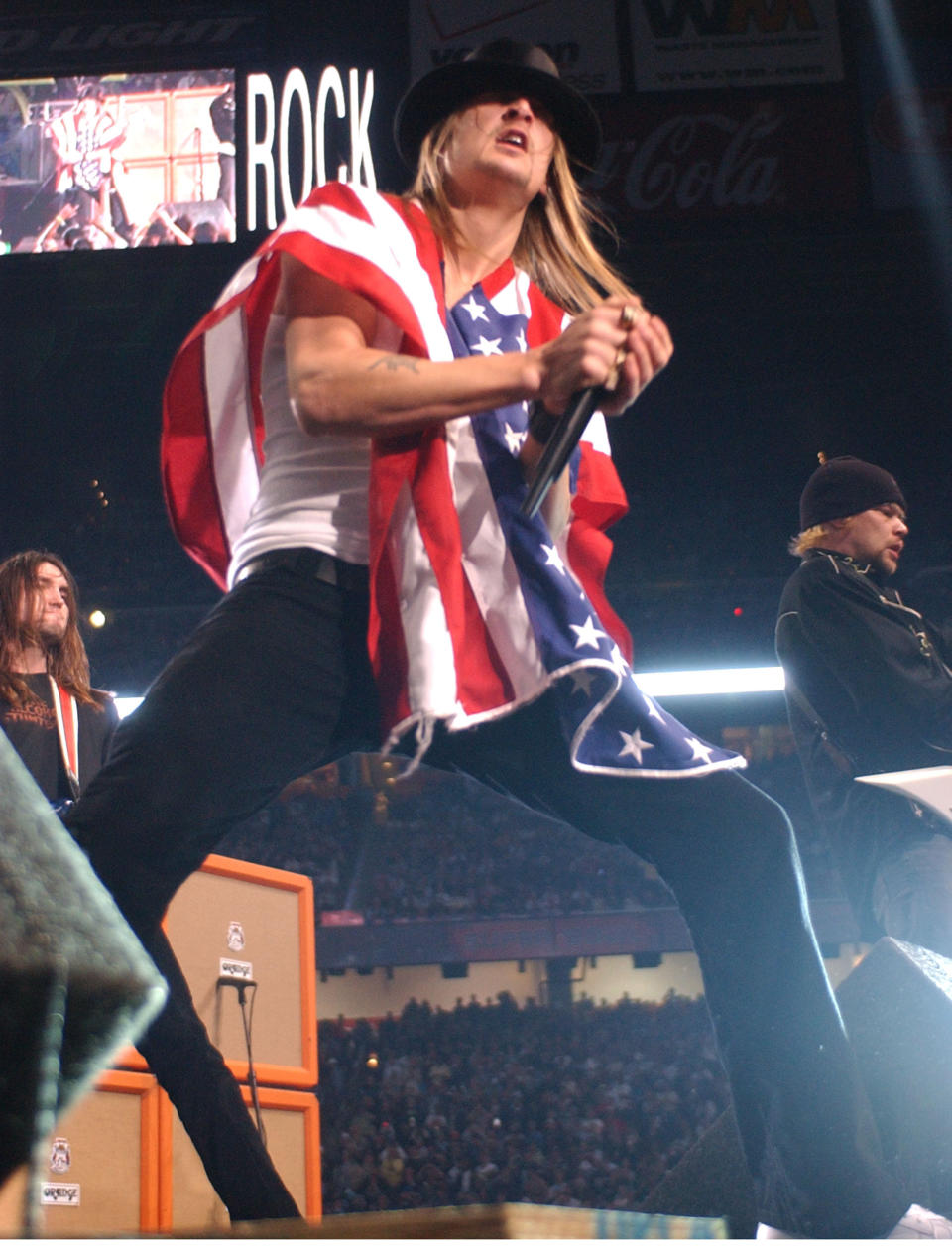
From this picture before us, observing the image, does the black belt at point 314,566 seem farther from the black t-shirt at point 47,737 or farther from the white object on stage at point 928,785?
the black t-shirt at point 47,737

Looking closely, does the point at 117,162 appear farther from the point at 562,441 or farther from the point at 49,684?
the point at 562,441

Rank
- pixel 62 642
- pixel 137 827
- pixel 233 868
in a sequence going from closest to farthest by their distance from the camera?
pixel 137 827
pixel 233 868
pixel 62 642

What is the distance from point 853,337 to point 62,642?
6.87 m

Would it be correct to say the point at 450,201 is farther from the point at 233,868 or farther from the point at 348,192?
the point at 233,868

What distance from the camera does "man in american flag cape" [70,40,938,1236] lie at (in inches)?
44.8

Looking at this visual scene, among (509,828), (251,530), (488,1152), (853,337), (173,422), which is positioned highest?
(853,337)

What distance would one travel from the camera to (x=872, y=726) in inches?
94.3

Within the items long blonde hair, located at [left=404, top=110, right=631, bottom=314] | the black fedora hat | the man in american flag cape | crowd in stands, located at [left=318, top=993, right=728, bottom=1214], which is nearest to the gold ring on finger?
the man in american flag cape

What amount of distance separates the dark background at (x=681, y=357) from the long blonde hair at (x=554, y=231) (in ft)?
5.08

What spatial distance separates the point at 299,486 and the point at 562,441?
10.8 inches

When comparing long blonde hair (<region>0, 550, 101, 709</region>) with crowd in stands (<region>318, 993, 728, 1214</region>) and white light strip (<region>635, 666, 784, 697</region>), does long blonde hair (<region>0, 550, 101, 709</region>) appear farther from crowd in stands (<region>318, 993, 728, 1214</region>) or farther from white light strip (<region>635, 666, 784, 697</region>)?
white light strip (<region>635, 666, 784, 697</region>)

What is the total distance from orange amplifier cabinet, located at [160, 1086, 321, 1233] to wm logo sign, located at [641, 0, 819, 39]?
16.4 ft

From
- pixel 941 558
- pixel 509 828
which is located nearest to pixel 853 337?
pixel 941 558

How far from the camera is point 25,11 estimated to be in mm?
6230
